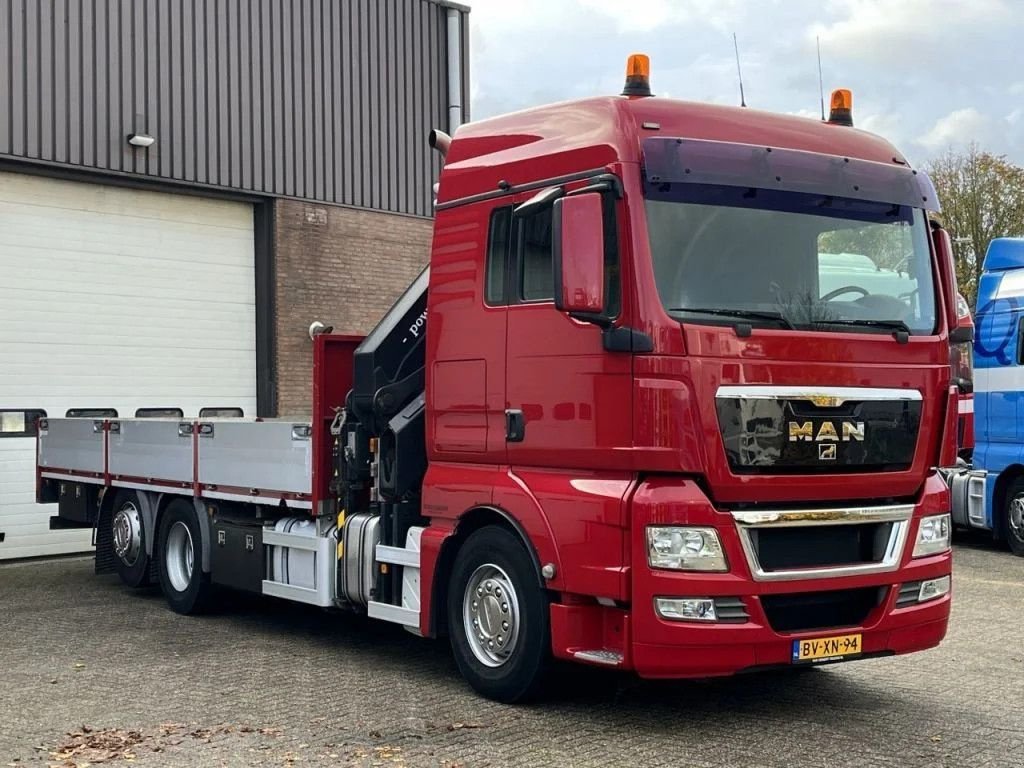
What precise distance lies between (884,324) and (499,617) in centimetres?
252

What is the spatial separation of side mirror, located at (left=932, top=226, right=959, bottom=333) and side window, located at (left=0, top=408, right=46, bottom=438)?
10096 millimetres

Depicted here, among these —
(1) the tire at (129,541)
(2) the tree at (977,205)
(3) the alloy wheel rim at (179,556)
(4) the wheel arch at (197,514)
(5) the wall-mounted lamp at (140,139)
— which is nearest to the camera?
(4) the wheel arch at (197,514)

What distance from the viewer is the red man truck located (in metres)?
6.30

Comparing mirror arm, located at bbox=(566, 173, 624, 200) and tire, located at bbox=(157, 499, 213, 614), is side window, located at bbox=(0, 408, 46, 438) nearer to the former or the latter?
A: tire, located at bbox=(157, 499, 213, 614)

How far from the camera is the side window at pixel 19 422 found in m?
14.1

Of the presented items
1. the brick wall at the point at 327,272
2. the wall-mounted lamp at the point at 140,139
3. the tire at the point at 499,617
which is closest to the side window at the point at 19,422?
the brick wall at the point at 327,272

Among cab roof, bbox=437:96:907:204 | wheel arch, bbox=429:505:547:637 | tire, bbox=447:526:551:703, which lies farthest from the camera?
wheel arch, bbox=429:505:547:637

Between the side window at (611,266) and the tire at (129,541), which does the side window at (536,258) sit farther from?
the tire at (129,541)

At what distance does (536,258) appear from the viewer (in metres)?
6.96

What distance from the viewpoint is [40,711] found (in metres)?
7.02

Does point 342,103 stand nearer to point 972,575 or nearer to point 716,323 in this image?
point 972,575

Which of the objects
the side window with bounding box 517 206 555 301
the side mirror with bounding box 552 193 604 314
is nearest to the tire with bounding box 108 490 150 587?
the side window with bounding box 517 206 555 301

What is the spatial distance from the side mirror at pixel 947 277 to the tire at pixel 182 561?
5.70 meters

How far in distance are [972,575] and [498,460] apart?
7.13 metres
